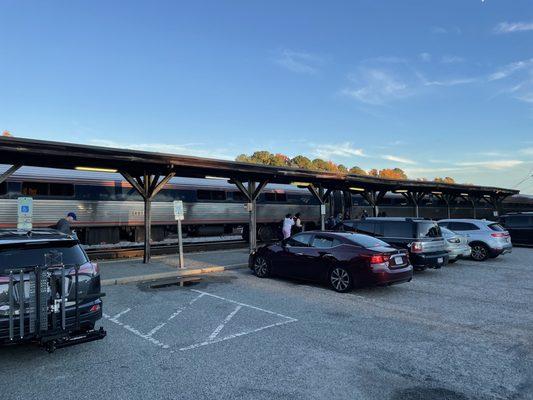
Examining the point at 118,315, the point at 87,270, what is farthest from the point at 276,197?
the point at 87,270

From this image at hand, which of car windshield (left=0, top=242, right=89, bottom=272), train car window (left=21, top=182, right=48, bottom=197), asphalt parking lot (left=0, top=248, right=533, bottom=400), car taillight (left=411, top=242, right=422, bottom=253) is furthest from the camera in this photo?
train car window (left=21, top=182, right=48, bottom=197)

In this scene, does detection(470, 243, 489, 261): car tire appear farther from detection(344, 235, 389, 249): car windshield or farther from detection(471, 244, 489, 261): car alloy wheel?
detection(344, 235, 389, 249): car windshield

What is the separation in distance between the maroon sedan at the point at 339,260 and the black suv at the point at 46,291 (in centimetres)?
561

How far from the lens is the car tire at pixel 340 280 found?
9266mm

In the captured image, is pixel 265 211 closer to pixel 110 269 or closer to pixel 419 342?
pixel 110 269

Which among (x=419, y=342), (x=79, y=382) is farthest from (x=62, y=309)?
(x=419, y=342)

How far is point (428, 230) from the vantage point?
A: 11.9m

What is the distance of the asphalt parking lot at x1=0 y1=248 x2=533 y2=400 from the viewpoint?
4.41 m

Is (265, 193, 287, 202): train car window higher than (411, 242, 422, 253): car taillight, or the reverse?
(265, 193, 287, 202): train car window

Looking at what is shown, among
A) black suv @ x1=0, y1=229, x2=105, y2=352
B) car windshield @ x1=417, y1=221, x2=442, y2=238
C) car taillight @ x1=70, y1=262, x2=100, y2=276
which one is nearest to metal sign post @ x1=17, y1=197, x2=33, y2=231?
black suv @ x1=0, y1=229, x2=105, y2=352

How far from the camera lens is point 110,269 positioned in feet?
40.4

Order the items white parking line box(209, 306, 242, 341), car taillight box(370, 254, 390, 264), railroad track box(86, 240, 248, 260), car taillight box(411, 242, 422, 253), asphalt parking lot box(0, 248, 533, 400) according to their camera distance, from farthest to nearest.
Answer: railroad track box(86, 240, 248, 260) → car taillight box(411, 242, 422, 253) → car taillight box(370, 254, 390, 264) → white parking line box(209, 306, 242, 341) → asphalt parking lot box(0, 248, 533, 400)

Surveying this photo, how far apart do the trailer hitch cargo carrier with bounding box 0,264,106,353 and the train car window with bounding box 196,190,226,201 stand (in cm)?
1650

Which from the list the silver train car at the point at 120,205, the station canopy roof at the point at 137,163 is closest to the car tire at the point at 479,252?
the station canopy roof at the point at 137,163
